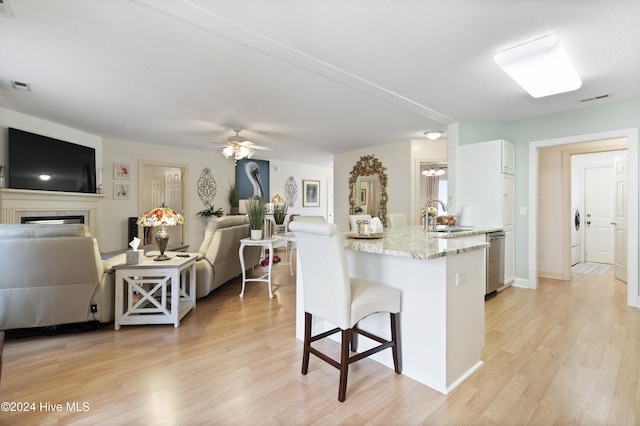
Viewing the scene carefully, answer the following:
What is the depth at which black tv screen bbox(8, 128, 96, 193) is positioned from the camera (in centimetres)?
404

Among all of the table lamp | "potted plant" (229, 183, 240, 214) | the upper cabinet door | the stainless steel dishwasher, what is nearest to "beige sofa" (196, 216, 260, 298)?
the table lamp

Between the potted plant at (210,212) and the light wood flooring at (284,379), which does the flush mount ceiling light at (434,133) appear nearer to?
the light wood flooring at (284,379)

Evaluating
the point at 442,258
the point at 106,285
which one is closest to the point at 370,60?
the point at 442,258

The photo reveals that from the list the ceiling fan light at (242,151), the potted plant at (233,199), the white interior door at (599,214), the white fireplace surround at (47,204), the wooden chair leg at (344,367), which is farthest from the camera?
the potted plant at (233,199)

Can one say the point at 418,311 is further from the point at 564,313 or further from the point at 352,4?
the point at 564,313

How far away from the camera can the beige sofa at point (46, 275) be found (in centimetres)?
235

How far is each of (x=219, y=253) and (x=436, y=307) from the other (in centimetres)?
270

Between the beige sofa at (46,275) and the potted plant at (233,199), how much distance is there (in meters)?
4.56

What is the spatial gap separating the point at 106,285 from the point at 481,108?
4.51m

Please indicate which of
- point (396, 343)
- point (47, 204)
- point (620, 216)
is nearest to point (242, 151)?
point (47, 204)

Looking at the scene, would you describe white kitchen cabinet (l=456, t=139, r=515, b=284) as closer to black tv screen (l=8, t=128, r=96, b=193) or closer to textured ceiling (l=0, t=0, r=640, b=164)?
textured ceiling (l=0, t=0, r=640, b=164)

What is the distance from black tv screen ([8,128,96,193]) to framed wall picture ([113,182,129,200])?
17.5 inches

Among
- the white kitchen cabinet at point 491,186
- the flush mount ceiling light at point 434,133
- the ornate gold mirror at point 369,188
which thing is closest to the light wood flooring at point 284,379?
the white kitchen cabinet at point 491,186

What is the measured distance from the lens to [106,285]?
2705 millimetres
